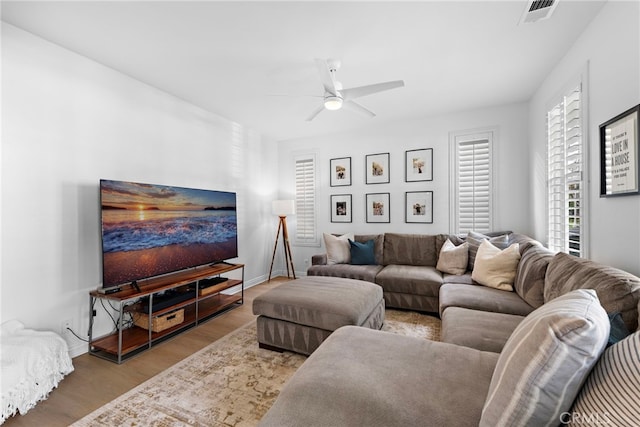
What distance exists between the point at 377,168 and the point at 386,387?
12.1ft

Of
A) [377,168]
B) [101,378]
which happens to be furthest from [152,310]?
[377,168]

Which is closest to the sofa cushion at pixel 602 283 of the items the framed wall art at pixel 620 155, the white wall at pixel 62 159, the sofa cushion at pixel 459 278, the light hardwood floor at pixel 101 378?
the framed wall art at pixel 620 155

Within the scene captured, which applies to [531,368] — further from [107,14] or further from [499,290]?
[107,14]

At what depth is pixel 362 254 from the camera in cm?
397

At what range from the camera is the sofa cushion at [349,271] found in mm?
3496

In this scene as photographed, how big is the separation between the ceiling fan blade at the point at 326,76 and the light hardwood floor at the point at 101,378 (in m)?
2.58

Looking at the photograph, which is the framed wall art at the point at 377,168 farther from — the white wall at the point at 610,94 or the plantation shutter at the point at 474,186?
the white wall at the point at 610,94

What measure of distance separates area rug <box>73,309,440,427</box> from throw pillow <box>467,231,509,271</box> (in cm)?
124

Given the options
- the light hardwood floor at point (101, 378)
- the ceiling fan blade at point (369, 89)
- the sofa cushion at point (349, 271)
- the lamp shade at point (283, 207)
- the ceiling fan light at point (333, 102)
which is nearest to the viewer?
the light hardwood floor at point (101, 378)

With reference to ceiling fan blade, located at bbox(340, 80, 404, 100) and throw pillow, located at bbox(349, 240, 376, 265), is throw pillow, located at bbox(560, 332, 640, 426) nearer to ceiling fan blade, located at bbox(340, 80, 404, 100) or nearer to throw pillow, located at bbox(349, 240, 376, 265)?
ceiling fan blade, located at bbox(340, 80, 404, 100)

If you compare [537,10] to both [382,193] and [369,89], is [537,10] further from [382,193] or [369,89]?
[382,193]

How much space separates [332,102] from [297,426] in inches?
91.9

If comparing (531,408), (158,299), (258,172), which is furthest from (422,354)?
(258,172)

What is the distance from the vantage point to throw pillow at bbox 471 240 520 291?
2625mm
